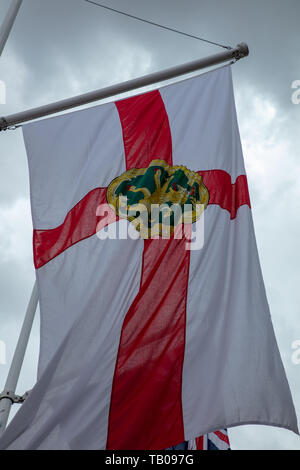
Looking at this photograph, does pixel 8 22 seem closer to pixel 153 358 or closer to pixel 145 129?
pixel 145 129

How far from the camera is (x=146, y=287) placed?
5641 mm

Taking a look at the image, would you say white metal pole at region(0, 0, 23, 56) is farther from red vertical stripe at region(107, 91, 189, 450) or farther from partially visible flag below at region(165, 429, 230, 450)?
partially visible flag below at region(165, 429, 230, 450)

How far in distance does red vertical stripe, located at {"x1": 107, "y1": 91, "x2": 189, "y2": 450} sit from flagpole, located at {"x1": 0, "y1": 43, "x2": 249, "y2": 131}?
222 centimetres

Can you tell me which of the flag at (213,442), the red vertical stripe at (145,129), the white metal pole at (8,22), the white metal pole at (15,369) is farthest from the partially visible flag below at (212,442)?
the white metal pole at (8,22)

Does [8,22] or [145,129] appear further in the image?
[145,129]

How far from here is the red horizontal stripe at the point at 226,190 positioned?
21.1ft

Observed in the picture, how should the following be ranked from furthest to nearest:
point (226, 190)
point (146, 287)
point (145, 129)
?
point (145, 129)
point (226, 190)
point (146, 287)

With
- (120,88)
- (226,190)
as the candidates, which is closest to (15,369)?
(226,190)

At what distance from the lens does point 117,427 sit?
4.65 meters

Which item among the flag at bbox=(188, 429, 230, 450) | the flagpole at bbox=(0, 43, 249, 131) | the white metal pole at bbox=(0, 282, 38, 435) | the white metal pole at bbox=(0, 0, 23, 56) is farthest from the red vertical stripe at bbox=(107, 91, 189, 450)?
the flag at bbox=(188, 429, 230, 450)

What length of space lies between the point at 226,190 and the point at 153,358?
252 centimetres

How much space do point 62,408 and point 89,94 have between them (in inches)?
163
